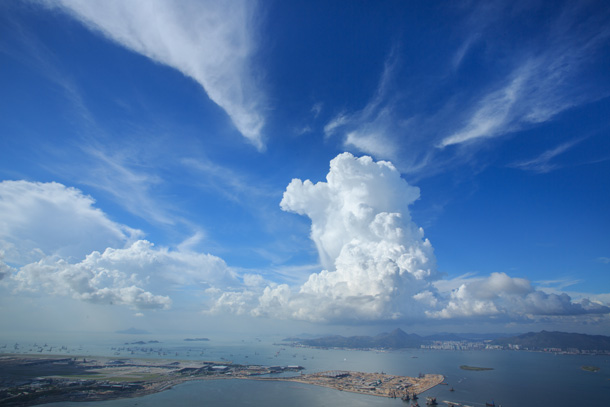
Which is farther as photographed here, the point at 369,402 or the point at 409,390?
the point at 409,390

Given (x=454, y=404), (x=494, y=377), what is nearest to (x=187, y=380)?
(x=454, y=404)

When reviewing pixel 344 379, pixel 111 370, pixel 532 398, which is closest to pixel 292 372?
pixel 344 379

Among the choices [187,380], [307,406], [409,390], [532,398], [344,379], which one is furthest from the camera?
[344,379]

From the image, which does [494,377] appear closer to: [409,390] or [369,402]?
[409,390]

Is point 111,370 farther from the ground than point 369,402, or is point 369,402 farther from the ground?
point 111,370

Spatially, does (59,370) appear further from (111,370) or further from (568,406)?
(568,406)

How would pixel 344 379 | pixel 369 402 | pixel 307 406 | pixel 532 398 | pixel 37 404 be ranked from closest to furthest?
pixel 37 404 → pixel 307 406 → pixel 369 402 → pixel 532 398 → pixel 344 379
